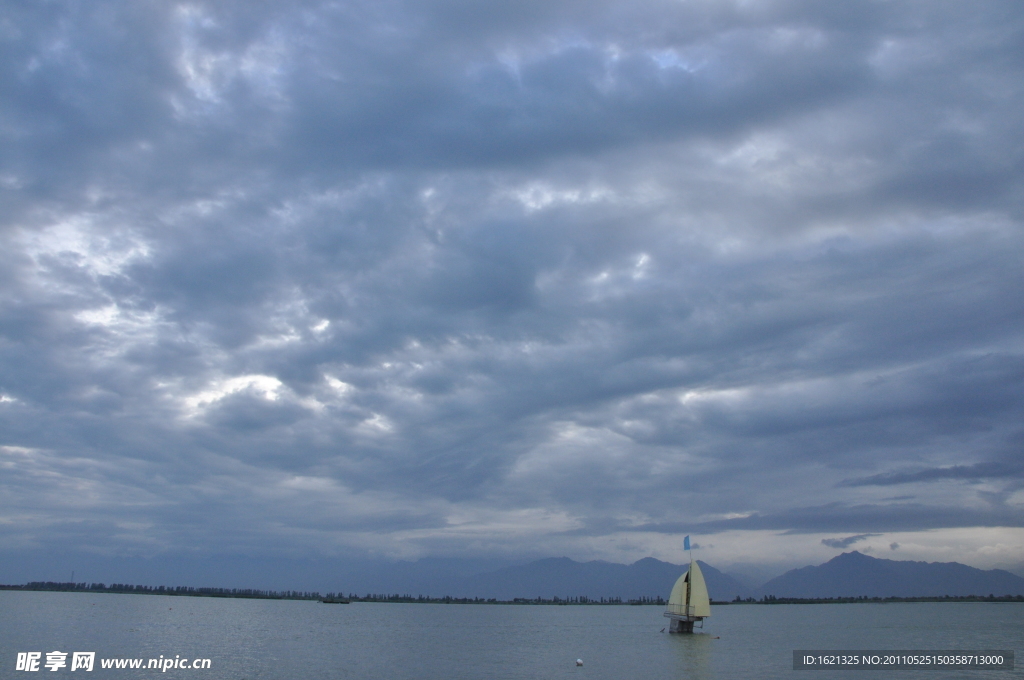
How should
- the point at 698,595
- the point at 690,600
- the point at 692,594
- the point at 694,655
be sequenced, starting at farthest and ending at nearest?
the point at 690,600, the point at 692,594, the point at 698,595, the point at 694,655

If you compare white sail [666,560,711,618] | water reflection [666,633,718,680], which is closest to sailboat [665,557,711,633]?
white sail [666,560,711,618]

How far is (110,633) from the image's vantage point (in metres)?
95.9

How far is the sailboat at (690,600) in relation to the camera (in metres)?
110

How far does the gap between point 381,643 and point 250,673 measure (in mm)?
42342

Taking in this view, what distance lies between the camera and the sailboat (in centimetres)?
10956

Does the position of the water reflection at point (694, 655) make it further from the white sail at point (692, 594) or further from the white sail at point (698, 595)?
the white sail at point (698, 595)

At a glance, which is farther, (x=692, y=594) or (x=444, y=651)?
(x=692, y=594)

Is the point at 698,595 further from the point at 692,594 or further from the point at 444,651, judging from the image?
the point at 444,651

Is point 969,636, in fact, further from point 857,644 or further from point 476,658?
point 476,658

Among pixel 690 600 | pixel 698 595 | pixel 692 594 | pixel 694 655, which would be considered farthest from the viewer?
pixel 690 600

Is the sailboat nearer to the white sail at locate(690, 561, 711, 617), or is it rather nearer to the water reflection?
the white sail at locate(690, 561, 711, 617)

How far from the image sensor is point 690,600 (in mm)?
111875

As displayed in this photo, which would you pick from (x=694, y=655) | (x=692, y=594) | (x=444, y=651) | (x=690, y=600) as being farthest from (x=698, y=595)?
(x=444, y=651)

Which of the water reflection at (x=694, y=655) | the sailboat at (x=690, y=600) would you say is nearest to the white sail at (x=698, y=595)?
the sailboat at (x=690, y=600)
